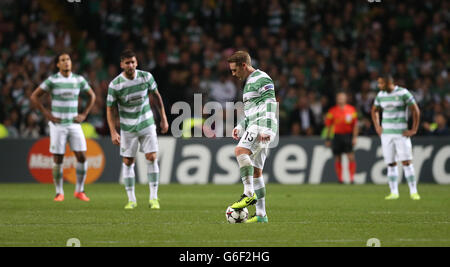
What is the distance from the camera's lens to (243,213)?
9547mm

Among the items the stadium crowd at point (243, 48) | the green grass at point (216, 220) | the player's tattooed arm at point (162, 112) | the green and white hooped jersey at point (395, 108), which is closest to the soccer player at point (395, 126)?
the green and white hooped jersey at point (395, 108)

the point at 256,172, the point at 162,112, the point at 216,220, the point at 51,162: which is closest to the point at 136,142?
the point at 162,112

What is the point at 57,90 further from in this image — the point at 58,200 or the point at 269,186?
the point at 269,186

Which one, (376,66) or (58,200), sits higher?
(376,66)

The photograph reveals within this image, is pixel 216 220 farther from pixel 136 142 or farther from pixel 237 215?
pixel 136 142

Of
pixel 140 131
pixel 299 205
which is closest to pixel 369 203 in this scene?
pixel 299 205

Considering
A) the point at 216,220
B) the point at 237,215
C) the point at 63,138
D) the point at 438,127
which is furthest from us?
the point at 438,127

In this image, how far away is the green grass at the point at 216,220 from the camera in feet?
26.3

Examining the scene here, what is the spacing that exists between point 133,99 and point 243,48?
33.4 ft

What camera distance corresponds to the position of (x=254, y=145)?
9648mm

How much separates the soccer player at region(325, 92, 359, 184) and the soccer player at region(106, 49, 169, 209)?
7830 millimetres

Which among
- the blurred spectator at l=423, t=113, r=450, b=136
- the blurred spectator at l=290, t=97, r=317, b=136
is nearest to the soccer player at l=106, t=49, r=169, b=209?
the blurred spectator at l=290, t=97, r=317, b=136

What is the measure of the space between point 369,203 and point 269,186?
510 centimetres
